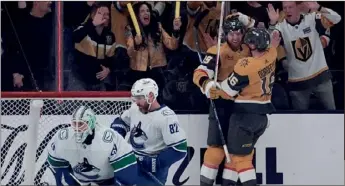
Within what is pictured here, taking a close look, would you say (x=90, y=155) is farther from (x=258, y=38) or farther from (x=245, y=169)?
(x=258, y=38)

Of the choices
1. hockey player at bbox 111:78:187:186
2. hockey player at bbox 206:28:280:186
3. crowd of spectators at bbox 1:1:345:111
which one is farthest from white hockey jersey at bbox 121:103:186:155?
crowd of spectators at bbox 1:1:345:111

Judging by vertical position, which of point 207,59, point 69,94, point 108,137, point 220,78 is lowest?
point 108,137

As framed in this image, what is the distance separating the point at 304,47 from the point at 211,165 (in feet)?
3.32

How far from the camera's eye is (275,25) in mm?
7098

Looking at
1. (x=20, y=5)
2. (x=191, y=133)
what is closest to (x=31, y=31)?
(x=20, y=5)

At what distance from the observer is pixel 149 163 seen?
6.27m

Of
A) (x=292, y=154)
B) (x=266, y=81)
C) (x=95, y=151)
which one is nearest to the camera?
(x=95, y=151)

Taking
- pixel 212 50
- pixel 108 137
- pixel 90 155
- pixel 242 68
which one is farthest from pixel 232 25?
pixel 90 155

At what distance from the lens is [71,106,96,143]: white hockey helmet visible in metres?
5.88

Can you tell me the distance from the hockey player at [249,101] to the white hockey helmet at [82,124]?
3.51 feet

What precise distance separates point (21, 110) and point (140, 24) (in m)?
0.94

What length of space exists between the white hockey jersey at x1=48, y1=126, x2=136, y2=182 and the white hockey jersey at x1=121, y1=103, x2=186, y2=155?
34 cm

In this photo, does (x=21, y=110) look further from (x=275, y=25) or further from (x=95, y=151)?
(x=275, y=25)

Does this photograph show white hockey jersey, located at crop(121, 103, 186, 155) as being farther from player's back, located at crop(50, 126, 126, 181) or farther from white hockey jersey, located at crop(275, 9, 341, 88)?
white hockey jersey, located at crop(275, 9, 341, 88)
